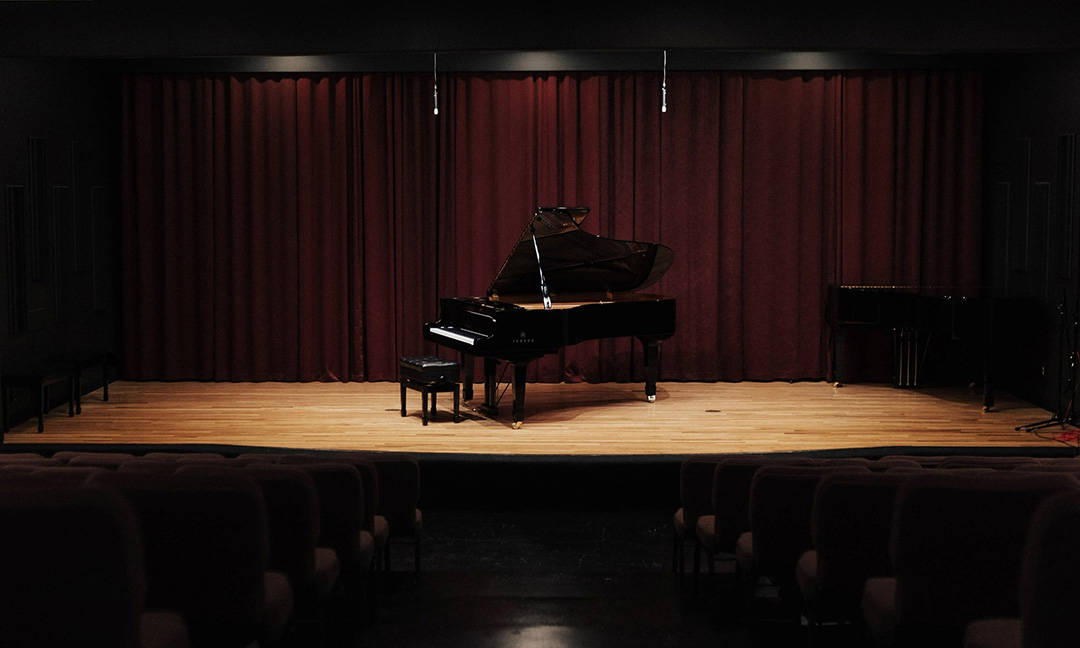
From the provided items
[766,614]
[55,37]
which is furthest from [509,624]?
[55,37]

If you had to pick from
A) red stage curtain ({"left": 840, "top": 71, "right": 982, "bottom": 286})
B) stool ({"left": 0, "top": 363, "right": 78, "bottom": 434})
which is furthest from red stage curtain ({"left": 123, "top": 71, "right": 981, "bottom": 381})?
stool ({"left": 0, "top": 363, "right": 78, "bottom": 434})

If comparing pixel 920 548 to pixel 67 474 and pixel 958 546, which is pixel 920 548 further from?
pixel 67 474

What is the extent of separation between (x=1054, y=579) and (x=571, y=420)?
6774 mm

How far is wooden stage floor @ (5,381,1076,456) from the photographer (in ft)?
26.1

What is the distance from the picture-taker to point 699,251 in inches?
428

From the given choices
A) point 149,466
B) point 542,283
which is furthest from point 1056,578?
point 542,283

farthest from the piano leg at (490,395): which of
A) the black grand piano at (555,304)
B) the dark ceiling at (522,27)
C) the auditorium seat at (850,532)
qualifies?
the auditorium seat at (850,532)

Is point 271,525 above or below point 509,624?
above

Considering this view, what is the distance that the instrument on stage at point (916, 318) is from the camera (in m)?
8.89

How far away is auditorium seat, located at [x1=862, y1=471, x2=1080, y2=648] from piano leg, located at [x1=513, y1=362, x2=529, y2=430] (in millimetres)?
5679

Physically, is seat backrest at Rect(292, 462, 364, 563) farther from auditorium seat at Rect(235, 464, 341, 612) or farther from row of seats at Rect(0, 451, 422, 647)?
auditorium seat at Rect(235, 464, 341, 612)

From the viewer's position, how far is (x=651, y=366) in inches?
372

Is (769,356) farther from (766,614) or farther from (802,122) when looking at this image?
(766,614)

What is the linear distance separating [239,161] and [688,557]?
6.55m
